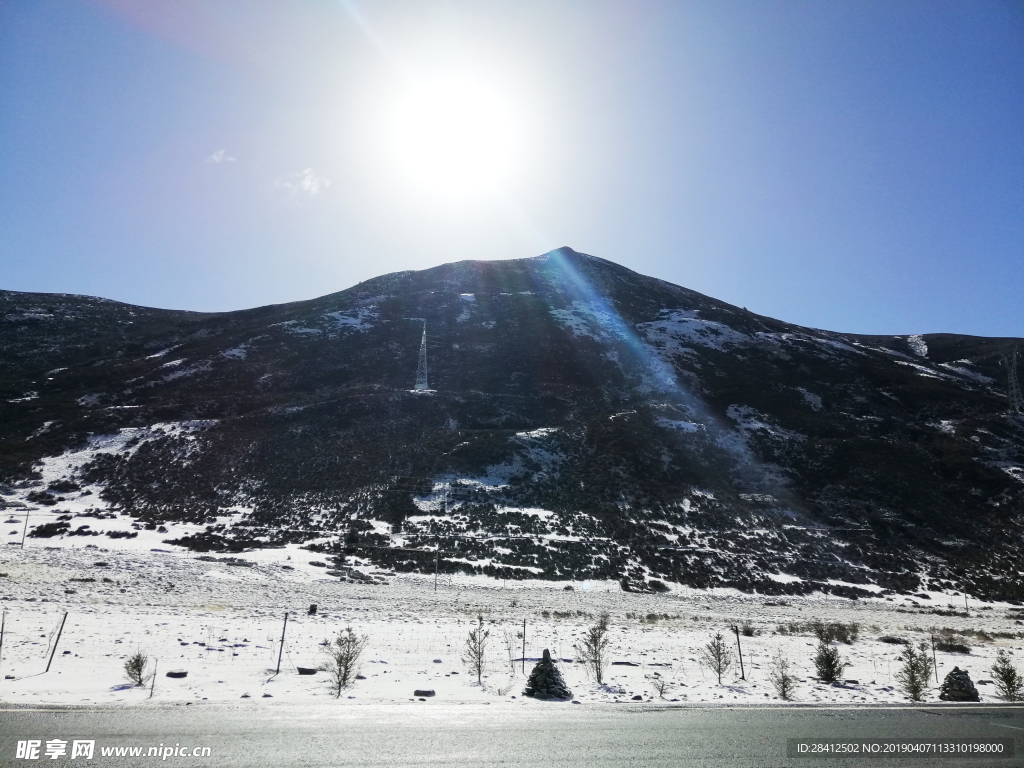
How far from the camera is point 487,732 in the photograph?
8844mm

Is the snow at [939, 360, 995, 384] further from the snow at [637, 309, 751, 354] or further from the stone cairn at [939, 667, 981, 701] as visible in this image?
the stone cairn at [939, 667, 981, 701]

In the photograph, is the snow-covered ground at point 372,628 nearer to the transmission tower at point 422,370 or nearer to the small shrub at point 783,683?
the small shrub at point 783,683

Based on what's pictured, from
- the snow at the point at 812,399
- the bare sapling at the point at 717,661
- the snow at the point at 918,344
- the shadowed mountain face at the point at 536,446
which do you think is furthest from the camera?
the snow at the point at 918,344

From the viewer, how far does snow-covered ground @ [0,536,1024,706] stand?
12.3 m

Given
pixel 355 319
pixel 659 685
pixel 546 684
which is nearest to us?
pixel 546 684

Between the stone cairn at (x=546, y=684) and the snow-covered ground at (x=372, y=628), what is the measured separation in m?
0.34

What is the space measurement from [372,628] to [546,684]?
967 centimetres

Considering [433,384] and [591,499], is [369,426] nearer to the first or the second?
[433,384]

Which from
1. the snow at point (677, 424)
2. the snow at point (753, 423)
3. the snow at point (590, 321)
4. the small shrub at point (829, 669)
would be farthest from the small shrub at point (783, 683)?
the snow at point (590, 321)

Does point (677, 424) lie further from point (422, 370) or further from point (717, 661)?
point (717, 661)

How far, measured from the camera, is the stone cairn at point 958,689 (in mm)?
12742

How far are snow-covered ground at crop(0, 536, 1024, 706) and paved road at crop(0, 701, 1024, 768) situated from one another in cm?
150

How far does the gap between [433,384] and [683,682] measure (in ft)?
182

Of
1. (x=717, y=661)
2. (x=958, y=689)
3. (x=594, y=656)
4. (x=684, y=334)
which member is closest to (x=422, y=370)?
(x=684, y=334)
